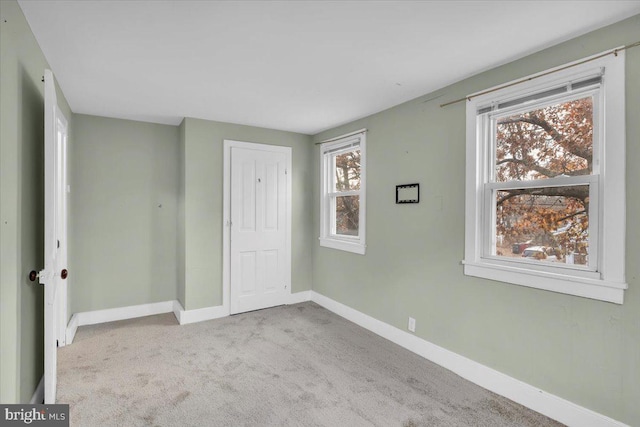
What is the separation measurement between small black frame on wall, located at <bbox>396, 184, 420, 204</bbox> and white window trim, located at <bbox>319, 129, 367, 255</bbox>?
1.80 feet

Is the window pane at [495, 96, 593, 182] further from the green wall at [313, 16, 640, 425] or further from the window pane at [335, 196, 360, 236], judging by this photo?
the window pane at [335, 196, 360, 236]

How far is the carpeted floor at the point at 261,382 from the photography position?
215 cm

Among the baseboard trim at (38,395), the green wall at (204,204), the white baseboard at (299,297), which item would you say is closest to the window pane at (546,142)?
the green wall at (204,204)

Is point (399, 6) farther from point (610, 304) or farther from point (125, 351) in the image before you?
point (125, 351)

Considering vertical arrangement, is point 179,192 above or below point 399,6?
below

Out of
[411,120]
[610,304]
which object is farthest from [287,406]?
[411,120]

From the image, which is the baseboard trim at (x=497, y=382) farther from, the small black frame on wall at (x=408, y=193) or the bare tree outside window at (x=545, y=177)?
the small black frame on wall at (x=408, y=193)

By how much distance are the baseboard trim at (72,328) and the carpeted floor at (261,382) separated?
0.07 meters

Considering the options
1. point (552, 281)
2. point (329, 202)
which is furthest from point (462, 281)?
point (329, 202)

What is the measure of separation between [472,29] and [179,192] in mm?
3568

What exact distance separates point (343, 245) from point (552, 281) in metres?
2.31

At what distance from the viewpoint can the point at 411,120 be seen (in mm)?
3172

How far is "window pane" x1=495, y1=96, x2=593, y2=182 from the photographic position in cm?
207

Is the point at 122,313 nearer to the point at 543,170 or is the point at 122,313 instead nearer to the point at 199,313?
the point at 199,313
